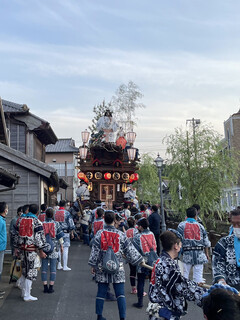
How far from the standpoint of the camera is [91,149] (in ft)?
83.8

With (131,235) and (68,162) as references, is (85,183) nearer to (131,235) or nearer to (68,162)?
(131,235)

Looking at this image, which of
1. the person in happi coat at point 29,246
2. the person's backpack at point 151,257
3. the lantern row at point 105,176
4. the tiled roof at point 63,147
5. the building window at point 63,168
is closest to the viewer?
the person in happi coat at point 29,246

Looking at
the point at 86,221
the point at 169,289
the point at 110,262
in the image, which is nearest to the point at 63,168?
the point at 86,221

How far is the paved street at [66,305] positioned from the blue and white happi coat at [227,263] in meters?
3.17

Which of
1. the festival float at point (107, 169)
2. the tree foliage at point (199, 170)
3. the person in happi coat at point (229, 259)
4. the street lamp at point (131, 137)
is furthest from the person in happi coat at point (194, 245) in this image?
the street lamp at point (131, 137)

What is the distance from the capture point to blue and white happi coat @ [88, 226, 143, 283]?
6.25 metres

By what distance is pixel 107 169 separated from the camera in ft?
82.8

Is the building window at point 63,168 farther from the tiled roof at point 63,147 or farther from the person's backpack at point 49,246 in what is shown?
the person's backpack at point 49,246

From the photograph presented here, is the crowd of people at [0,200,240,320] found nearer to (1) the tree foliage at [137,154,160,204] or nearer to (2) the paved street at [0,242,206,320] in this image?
(2) the paved street at [0,242,206,320]

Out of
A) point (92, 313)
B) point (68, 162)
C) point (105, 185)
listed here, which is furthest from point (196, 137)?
point (68, 162)

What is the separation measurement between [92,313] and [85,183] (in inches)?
764

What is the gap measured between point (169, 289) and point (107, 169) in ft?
70.0

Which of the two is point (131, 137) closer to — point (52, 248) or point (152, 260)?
point (52, 248)

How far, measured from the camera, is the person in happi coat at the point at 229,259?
4.33 metres
